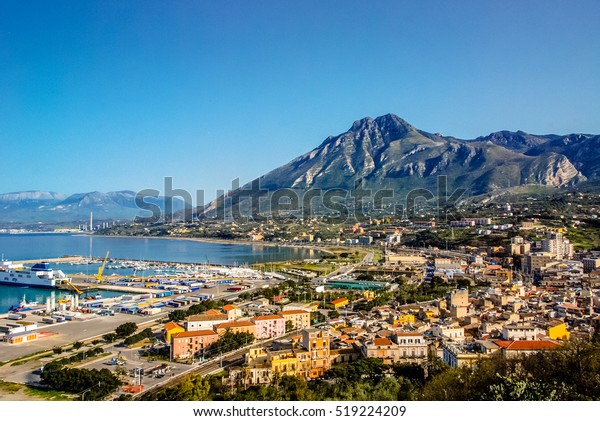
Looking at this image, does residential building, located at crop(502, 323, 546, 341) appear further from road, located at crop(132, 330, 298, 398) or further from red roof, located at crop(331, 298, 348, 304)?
red roof, located at crop(331, 298, 348, 304)

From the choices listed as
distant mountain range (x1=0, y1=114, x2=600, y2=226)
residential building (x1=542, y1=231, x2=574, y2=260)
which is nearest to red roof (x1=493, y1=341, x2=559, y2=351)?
residential building (x1=542, y1=231, x2=574, y2=260)

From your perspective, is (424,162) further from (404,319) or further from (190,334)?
(190,334)

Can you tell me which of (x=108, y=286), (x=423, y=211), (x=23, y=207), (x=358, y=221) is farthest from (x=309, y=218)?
(x=23, y=207)

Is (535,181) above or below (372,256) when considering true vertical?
above

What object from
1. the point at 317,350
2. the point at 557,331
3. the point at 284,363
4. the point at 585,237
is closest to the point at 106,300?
the point at 317,350

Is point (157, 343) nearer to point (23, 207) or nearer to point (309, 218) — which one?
point (309, 218)

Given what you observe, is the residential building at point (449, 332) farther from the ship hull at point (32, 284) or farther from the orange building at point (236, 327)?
the ship hull at point (32, 284)
